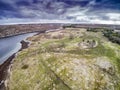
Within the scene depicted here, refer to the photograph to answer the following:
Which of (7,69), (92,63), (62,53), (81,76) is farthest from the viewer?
(62,53)

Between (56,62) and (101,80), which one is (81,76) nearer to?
(101,80)

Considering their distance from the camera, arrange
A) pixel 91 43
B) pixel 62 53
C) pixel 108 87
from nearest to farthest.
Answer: pixel 108 87
pixel 62 53
pixel 91 43

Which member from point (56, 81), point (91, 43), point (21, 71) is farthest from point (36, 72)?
point (91, 43)

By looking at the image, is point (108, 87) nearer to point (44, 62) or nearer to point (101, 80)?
point (101, 80)

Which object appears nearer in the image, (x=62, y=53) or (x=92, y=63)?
(x=92, y=63)

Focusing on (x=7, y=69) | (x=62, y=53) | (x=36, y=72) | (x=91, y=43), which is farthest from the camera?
(x=91, y=43)

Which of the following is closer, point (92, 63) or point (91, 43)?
point (92, 63)

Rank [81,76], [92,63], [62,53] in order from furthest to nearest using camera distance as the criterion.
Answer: [62,53] < [92,63] < [81,76]

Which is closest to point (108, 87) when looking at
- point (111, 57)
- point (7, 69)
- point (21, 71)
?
point (111, 57)
